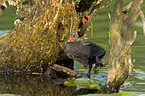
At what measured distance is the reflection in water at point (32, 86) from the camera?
646 cm

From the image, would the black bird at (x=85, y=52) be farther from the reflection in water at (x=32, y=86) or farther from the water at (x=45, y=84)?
the reflection in water at (x=32, y=86)

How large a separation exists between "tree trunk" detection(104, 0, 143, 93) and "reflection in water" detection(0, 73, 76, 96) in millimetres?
1116

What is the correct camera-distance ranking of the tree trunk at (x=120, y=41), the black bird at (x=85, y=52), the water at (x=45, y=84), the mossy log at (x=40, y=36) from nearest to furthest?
the tree trunk at (x=120, y=41) → the water at (x=45, y=84) → the black bird at (x=85, y=52) → the mossy log at (x=40, y=36)

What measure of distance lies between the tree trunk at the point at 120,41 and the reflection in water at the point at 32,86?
112 cm

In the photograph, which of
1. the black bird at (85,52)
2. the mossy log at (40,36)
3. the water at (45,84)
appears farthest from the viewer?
the mossy log at (40,36)

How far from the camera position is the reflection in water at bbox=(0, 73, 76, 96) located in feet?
21.2

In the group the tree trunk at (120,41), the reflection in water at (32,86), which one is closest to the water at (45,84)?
the reflection in water at (32,86)

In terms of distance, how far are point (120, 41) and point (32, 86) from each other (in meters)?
2.40

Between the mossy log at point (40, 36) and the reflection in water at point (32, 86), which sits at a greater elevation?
the mossy log at point (40, 36)

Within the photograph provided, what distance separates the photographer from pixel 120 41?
18.5 ft

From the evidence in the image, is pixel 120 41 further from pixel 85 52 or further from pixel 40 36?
pixel 40 36

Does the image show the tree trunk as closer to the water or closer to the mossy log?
the water

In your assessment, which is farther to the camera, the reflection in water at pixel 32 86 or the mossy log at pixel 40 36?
the mossy log at pixel 40 36

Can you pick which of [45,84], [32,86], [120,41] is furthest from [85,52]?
[120,41]
